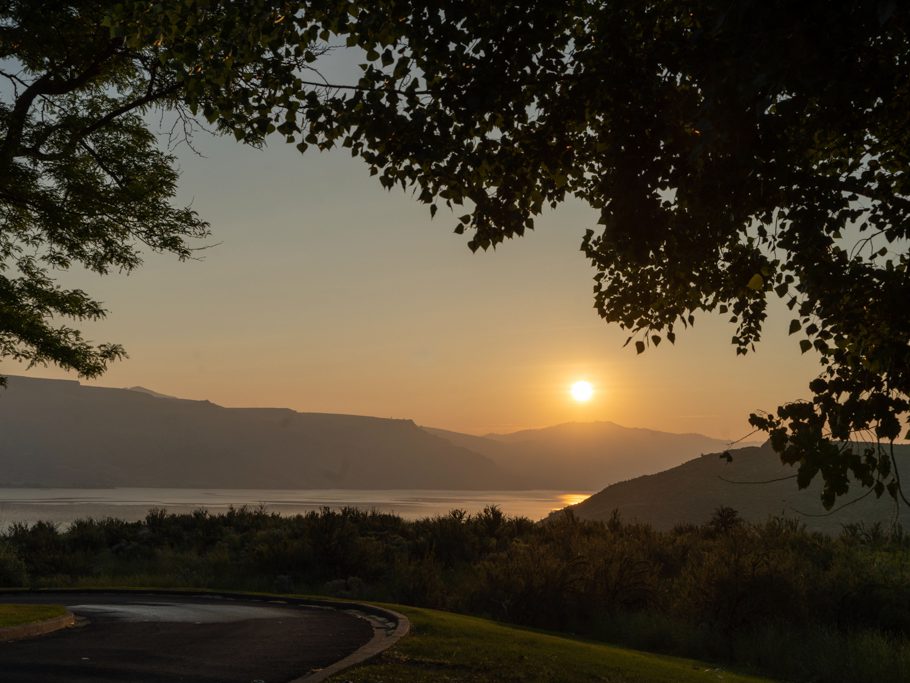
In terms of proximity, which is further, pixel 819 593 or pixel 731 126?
pixel 819 593

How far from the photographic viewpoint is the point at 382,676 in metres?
10.7

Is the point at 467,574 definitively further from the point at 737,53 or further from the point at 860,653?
the point at 737,53

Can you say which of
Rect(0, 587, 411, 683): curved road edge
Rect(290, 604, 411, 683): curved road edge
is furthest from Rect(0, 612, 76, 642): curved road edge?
Rect(290, 604, 411, 683): curved road edge

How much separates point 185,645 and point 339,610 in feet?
17.3

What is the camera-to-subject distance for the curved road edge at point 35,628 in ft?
44.7

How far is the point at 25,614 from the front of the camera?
592 inches

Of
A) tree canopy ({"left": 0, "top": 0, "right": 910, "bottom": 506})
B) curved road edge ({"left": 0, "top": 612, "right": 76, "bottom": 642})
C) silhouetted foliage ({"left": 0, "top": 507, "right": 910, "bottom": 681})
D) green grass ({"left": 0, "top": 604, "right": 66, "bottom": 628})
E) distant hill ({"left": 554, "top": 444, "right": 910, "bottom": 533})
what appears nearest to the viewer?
tree canopy ({"left": 0, "top": 0, "right": 910, "bottom": 506})

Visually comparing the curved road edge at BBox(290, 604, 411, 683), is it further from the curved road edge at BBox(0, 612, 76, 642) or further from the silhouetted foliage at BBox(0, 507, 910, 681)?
the curved road edge at BBox(0, 612, 76, 642)

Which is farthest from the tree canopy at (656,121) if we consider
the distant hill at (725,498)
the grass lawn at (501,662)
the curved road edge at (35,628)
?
the distant hill at (725,498)

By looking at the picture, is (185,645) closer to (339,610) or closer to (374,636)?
(374,636)

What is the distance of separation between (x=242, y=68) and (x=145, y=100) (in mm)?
8005

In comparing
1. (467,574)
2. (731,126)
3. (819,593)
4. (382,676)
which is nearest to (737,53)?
(731,126)

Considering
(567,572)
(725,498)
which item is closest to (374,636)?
(567,572)

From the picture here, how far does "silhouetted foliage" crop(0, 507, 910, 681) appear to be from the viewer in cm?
2027
